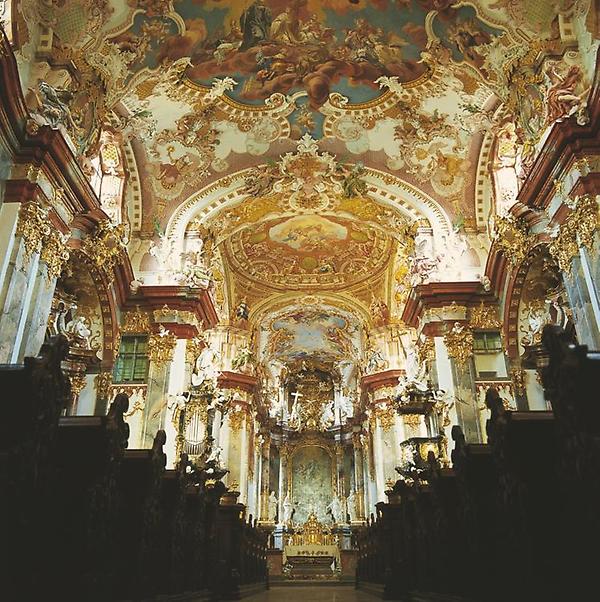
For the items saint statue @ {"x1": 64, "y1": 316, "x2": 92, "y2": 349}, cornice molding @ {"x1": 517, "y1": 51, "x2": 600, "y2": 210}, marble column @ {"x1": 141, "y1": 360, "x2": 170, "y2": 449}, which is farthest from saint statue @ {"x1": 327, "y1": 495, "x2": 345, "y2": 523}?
cornice molding @ {"x1": 517, "y1": 51, "x2": 600, "y2": 210}

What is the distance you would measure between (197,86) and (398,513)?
9479mm

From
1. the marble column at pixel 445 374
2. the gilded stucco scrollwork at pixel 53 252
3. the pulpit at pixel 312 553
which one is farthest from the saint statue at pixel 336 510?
the gilded stucco scrollwork at pixel 53 252

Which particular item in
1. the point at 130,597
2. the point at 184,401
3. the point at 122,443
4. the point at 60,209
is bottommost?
the point at 130,597

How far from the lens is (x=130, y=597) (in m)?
5.72

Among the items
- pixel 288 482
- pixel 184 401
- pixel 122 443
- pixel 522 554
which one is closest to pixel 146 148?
pixel 184 401

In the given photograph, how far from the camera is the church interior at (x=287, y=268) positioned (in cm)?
463

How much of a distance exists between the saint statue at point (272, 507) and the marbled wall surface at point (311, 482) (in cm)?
172

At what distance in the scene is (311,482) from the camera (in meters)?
31.8

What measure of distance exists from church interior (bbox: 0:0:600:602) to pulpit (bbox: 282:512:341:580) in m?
2.92

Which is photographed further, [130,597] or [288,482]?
[288,482]

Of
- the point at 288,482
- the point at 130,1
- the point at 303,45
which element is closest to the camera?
the point at 130,1

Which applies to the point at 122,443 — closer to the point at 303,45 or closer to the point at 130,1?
the point at 130,1

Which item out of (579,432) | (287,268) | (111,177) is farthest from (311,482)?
(579,432)

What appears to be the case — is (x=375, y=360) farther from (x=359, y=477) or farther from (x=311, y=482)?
(x=311, y=482)
